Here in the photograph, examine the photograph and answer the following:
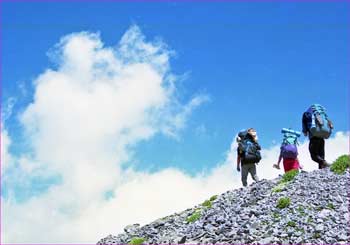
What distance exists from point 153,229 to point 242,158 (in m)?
6.33

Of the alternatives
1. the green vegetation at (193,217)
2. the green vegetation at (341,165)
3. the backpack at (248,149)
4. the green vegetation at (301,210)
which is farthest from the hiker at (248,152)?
the green vegetation at (301,210)

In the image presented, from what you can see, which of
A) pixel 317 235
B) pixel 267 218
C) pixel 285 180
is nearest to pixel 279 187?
pixel 285 180

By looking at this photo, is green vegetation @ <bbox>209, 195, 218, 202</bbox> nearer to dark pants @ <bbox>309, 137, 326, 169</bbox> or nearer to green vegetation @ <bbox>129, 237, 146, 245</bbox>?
dark pants @ <bbox>309, 137, 326, 169</bbox>

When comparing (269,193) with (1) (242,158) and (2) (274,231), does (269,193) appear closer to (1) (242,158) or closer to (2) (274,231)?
(1) (242,158)

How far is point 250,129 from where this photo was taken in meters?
28.6

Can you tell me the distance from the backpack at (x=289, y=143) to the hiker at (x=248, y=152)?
136cm

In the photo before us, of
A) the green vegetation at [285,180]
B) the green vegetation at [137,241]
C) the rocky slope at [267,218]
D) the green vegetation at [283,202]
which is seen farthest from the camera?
the green vegetation at [285,180]

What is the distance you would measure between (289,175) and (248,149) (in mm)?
2473

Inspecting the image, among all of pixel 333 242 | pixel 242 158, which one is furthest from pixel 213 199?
pixel 333 242

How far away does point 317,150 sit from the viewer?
2805cm

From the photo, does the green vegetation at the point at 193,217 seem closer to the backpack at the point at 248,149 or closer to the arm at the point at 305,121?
the backpack at the point at 248,149

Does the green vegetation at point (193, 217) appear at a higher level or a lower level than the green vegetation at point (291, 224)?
higher

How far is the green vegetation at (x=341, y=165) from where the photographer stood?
2625 centimetres

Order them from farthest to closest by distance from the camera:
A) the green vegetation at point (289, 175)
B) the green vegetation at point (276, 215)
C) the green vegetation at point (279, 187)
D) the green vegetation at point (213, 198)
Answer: the green vegetation at point (213, 198) → the green vegetation at point (289, 175) → the green vegetation at point (279, 187) → the green vegetation at point (276, 215)
